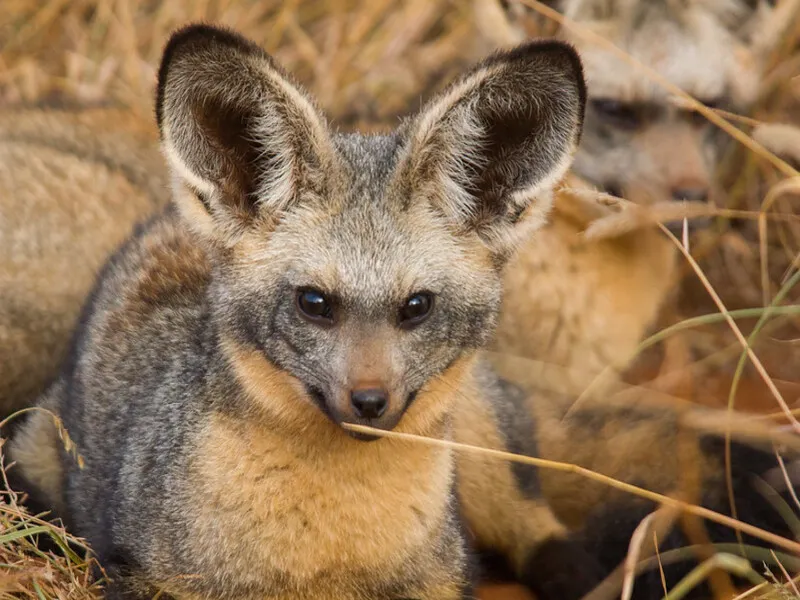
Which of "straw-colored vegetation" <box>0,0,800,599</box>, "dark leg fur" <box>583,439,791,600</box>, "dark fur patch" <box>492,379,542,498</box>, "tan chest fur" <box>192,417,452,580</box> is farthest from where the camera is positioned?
"straw-colored vegetation" <box>0,0,800,599</box>

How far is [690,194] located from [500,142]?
6.30ft

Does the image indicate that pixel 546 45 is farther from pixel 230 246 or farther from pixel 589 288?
pixel 589 288

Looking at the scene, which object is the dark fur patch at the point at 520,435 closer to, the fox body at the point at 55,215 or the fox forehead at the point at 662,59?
the fox forehead at the point at 662,59

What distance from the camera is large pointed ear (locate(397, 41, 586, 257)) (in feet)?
10.8

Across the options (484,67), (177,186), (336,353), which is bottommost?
(336,353)

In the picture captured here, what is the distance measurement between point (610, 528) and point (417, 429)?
1.11 m

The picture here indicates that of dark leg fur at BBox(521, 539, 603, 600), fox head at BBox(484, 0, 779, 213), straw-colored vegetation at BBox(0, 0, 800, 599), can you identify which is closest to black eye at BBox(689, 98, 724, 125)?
fox head at BBox(484, 0, 779, 213)

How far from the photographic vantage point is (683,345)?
17.5ft

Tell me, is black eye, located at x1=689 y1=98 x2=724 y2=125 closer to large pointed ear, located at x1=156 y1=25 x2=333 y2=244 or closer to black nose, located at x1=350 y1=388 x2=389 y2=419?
large pointed ear, located at x1=156 y1=25 x2=333 y2=244

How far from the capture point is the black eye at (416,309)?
3271 mm

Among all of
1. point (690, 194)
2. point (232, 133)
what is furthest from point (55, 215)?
point (690, 194)

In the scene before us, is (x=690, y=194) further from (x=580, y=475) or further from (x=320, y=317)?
(x=320, y=317)

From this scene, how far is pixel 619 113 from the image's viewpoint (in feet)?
18.4

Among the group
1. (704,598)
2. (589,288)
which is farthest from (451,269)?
(589,288)
